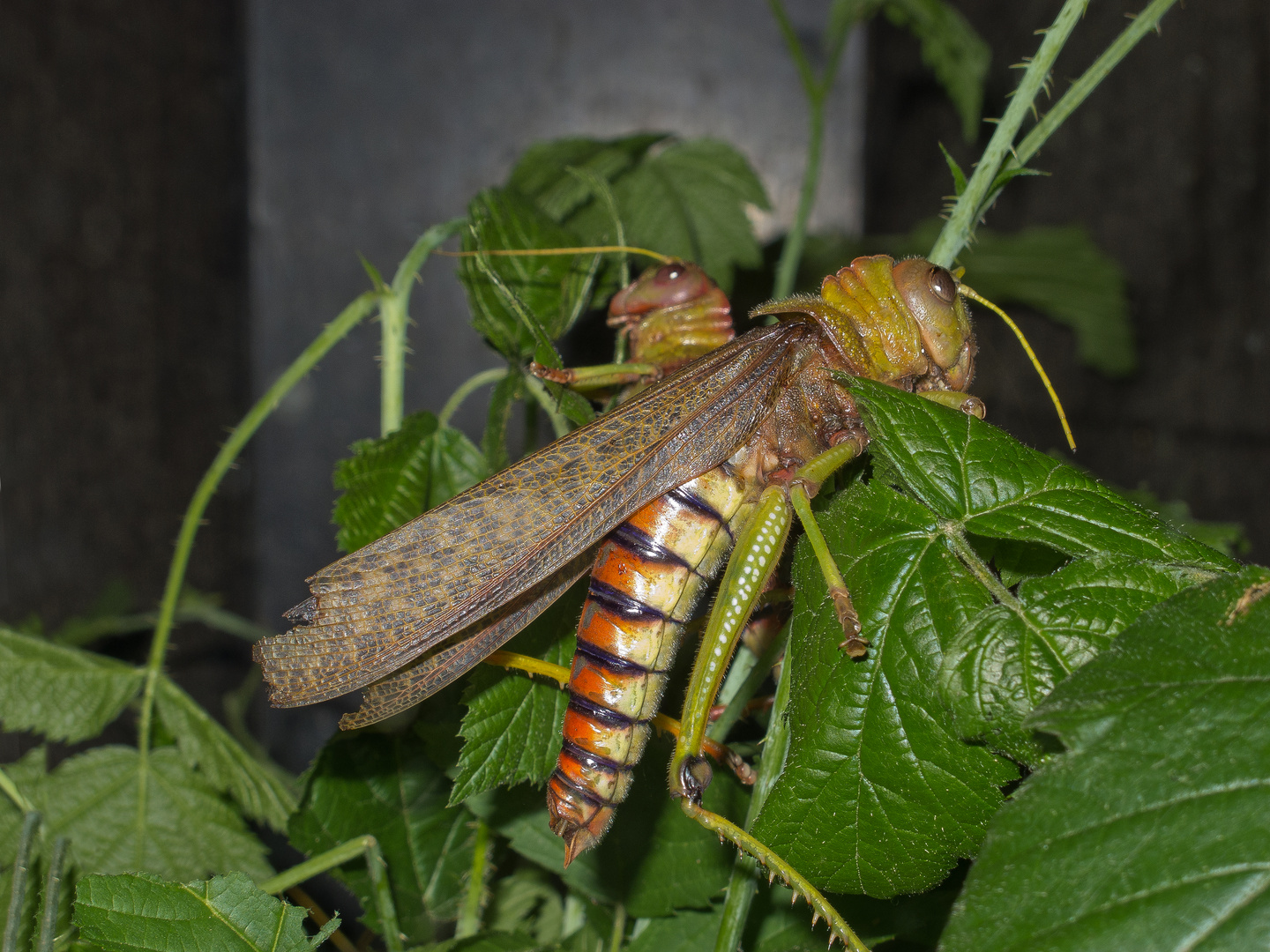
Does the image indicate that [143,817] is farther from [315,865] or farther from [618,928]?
[618,928]

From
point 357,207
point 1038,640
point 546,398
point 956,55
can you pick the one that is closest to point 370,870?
point 546,398

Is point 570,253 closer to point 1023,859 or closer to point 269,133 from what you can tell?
point 1023,859

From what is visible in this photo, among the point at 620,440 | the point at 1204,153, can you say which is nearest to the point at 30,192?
the point at 620,440

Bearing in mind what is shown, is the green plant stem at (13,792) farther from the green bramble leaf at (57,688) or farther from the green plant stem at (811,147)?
the green plant stem at (811,147)

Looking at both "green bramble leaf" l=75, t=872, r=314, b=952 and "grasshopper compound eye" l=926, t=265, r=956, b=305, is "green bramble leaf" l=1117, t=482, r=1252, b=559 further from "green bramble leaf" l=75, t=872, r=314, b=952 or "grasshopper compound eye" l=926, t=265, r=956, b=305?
"green bramble leaf" l=75, t=872, r=314, b=952

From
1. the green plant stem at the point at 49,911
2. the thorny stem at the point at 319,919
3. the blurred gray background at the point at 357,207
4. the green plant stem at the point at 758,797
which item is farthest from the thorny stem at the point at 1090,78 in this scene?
the blurred gray background at the point at 357,207

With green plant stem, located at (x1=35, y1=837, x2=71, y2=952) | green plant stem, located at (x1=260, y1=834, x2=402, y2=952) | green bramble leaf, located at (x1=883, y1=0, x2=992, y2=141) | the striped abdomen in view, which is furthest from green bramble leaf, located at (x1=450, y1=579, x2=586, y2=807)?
green bramble leaf, located at (x1=883, y1=0, x2=992, y2=141)

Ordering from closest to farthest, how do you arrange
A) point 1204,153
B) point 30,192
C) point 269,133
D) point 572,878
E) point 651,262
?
1. point 572,878
2. point 651,262
3. point 30,192
4. point 1204,153
5. point 269,133
